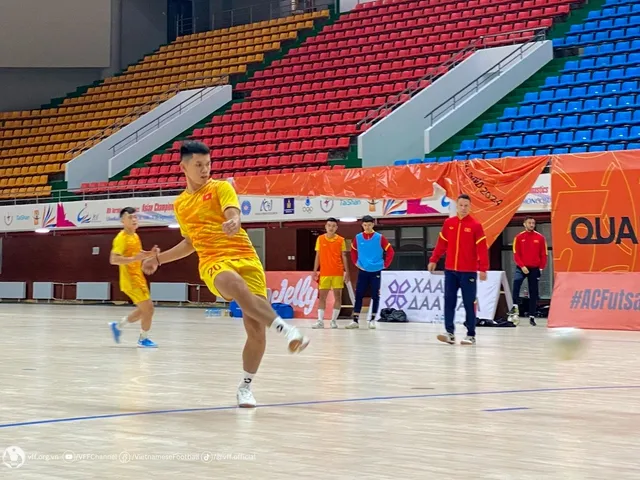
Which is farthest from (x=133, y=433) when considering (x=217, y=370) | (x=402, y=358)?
(x=402, y=358)

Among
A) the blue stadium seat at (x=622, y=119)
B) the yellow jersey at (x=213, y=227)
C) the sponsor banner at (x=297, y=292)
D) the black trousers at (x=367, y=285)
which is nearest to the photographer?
the yellow jersey at (x=213, y=227)

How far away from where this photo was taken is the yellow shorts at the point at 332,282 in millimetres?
18375

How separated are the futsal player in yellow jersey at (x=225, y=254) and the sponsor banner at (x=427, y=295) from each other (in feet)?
38.3

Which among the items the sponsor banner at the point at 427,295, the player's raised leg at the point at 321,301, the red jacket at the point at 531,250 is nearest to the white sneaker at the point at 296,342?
the player's raised leg at the point at 321,301

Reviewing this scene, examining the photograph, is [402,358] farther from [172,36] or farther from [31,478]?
[172,36]

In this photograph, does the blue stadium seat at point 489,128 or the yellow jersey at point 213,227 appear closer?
the yellow jersey at point 213,227

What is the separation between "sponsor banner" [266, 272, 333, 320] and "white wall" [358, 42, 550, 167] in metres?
5.67

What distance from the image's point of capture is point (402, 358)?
11117 mm

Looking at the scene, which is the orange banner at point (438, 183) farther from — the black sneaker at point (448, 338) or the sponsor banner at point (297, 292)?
the black sneaker at point (448, 338)

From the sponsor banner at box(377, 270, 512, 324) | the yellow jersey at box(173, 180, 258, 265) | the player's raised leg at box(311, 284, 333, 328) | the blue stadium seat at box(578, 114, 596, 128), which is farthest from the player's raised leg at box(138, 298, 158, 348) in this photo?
the blue stadium seat at box(578, 114, 596, 128)

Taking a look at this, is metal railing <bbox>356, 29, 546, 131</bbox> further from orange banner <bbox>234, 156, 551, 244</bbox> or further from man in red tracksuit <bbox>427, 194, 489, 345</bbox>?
man in red tracksuit <bbox>427, 194, 489, 345</bbox>

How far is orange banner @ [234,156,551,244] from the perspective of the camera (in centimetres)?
1784

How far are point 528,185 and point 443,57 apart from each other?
13208 millimetres

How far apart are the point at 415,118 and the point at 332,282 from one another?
10622 millimetres
